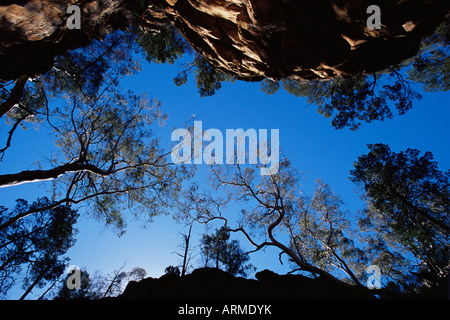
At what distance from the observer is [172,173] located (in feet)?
45.7

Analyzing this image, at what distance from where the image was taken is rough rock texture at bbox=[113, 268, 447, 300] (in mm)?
5191

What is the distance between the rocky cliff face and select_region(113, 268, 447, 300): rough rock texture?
761 cm

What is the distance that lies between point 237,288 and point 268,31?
8448 mm

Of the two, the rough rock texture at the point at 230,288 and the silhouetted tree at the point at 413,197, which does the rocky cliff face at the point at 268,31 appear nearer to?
the silhouetted tree at the point at 413,197

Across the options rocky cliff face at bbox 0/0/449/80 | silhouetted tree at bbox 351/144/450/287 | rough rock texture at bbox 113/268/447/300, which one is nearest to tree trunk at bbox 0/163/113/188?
rocky cliff face at bbox 0/0/449/80

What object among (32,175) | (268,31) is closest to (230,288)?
(268,31)

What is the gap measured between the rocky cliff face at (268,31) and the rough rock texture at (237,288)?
7.61m

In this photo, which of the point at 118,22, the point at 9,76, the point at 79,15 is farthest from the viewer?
the point at 118,22

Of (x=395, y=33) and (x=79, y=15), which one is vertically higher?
(x=79, y=15)

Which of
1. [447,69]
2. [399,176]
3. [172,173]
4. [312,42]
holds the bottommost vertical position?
[399,176]

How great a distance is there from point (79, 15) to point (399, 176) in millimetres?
15240
